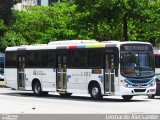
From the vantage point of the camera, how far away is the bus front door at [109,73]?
27.9 m

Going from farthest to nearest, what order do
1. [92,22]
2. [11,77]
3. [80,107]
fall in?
1. [92,22]
2. [11,77]
3. [80,107]

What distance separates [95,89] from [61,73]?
10.5ft

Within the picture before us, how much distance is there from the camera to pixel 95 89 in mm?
28891

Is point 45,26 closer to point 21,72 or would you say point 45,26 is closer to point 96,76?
point 21,72

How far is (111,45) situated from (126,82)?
6.46ft

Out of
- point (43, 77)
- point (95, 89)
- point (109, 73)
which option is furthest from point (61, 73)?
point (109, 73)

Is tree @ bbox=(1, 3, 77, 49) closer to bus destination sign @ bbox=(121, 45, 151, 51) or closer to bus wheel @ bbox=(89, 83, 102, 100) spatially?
bus wheel @ bbox=(89, 83, 102, 100)

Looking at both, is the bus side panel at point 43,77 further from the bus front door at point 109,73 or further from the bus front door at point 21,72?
the bus front door at point 109,73

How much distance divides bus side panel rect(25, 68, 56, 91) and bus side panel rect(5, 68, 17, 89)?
3.71 ft

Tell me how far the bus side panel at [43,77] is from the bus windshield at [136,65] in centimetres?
→ 554

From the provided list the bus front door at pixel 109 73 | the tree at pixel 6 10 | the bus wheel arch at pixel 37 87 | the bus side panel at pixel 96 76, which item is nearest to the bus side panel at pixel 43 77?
the bus wheel arch at pixel 37 87

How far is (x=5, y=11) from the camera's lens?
186 feet

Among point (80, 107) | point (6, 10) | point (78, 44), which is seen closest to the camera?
point (80, 107)

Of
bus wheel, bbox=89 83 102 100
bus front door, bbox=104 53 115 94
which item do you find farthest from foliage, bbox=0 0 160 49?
bus front door, bbox=104 53 115 94
